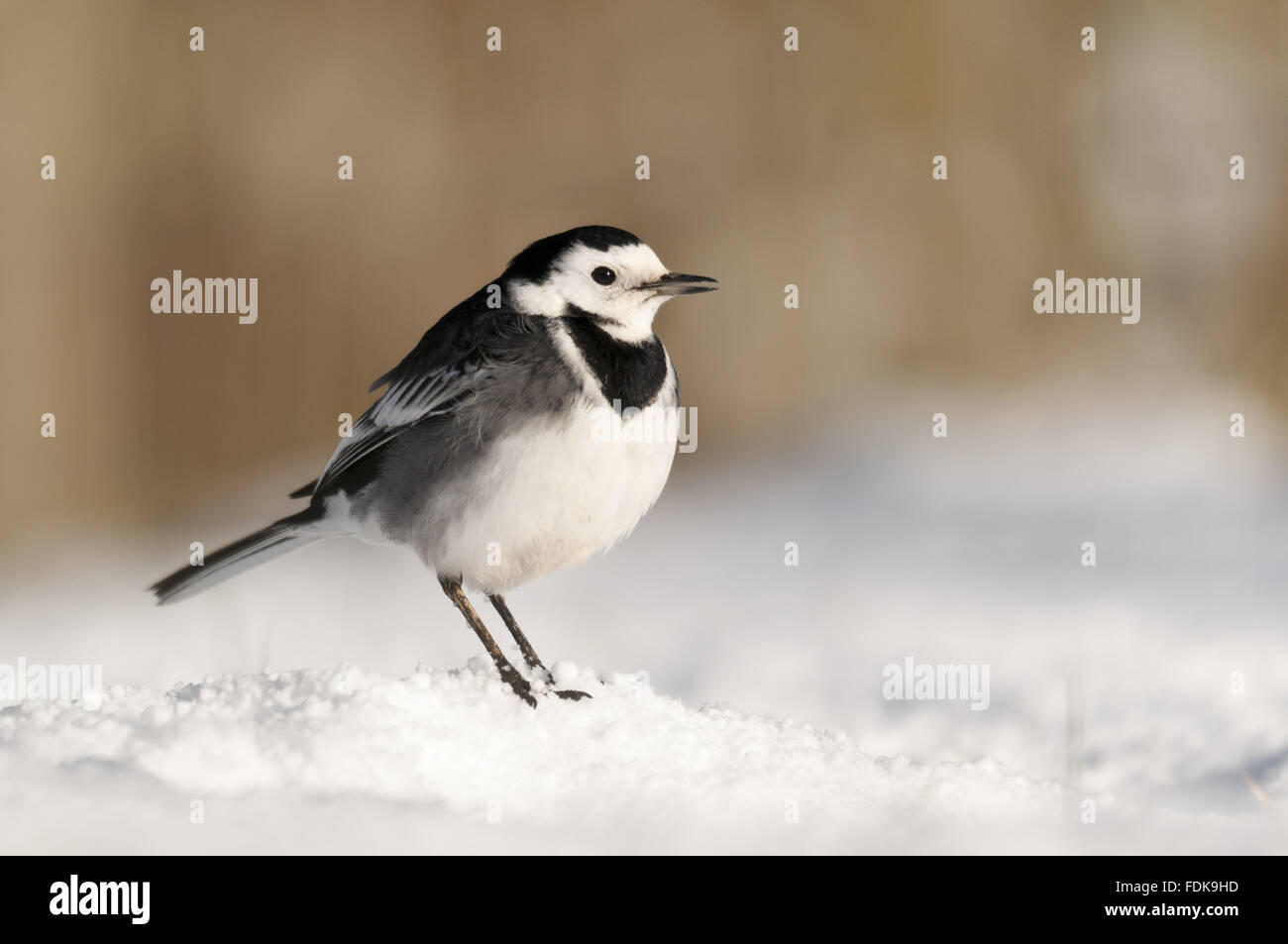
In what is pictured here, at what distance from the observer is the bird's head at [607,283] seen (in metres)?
4.12

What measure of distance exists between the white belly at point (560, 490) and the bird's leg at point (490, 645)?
20 cm

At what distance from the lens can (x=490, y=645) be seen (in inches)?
165

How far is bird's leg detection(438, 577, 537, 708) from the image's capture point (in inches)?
158

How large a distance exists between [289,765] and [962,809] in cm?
193

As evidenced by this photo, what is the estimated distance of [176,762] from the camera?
10.6ft

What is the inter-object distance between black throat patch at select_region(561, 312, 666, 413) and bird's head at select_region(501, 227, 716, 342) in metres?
0.04

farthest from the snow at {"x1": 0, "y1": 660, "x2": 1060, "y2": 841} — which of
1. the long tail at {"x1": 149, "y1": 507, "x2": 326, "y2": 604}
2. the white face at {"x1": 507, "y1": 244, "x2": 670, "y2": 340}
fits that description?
the white face at {"x1": 507, "y1": 244, "x2": 670, "y2": 340}

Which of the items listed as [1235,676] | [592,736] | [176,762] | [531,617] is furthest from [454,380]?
[1235,676]

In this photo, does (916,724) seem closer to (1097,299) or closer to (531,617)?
(531,617)

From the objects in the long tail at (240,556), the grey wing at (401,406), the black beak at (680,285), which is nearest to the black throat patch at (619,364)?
the black beak at (680,285)

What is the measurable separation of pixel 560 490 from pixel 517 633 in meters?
0.87

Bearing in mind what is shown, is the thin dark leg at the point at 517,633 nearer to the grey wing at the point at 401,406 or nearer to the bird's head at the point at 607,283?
the grey wing at the point at 401,406

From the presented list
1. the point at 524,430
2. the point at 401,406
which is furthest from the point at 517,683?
the point at 401,406

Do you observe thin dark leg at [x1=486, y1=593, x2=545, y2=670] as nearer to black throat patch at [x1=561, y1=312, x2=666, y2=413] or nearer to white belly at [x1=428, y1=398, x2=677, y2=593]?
white belly at [x1=428, y1=398, x2=677, y2=593]
